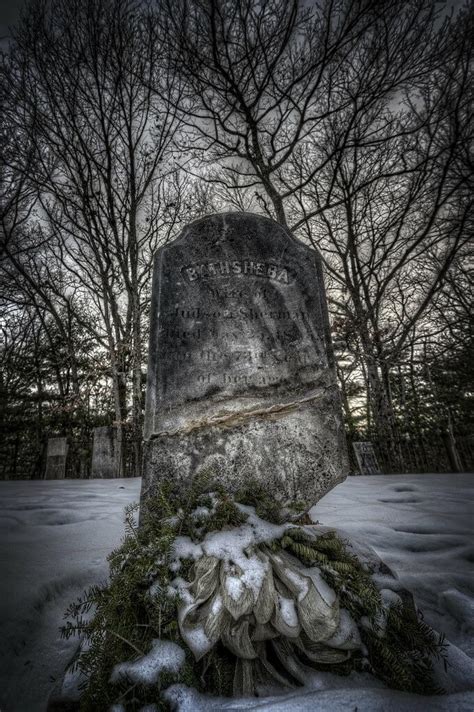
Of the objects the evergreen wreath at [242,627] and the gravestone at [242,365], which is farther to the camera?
the gravestone at [242,365]

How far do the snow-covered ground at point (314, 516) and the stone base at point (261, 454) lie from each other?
1.92 ft

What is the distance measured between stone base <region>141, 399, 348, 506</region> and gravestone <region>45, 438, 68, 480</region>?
22.7 feet

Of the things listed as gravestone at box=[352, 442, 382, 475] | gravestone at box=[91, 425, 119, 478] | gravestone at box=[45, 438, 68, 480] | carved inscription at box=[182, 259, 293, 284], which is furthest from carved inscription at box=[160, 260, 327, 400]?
gravestone at box=[45, 438, 68, 480]

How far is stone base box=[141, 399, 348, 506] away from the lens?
1.79m

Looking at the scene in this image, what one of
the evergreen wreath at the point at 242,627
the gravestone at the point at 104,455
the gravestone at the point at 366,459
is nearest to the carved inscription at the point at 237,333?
the evergreen wreath at the point at 242,627

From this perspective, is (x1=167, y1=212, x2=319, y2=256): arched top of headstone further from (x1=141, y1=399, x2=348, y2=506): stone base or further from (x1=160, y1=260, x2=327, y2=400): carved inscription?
(x1=141, y1=399, x2=348, y2=506): stone base

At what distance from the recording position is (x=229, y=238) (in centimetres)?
233

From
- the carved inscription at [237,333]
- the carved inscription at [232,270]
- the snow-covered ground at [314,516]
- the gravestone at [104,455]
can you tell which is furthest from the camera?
the gravestone at [104,455]

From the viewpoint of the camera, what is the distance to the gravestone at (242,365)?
1.83 metres

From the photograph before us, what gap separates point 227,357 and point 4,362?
1349cm

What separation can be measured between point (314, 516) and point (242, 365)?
1873 millimetres

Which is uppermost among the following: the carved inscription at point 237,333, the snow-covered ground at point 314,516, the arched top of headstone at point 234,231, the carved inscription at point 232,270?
the arched top of headstone at point 234,231

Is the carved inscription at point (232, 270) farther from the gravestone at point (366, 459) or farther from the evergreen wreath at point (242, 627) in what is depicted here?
the gravestone at point (366, 459)

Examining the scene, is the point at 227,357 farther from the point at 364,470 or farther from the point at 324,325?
the point at 364,470
